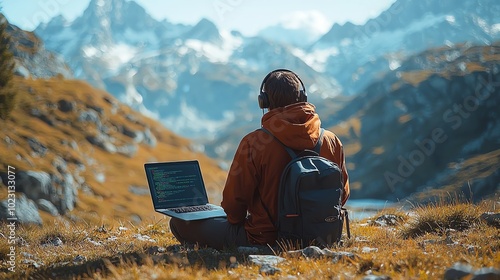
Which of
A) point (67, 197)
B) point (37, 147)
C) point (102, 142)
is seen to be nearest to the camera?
point (67, 197)

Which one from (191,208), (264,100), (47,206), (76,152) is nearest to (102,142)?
(76,152)

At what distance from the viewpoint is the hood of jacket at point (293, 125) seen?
7.64 metres

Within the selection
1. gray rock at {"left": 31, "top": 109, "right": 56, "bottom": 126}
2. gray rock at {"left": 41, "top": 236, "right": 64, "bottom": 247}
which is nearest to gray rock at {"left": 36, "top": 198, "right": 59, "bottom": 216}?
gray rock at {"left": 31, "top": 109, "right": 56, "bottom": 126}

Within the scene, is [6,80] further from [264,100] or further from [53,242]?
[264,100]

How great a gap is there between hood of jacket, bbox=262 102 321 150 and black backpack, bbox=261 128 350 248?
12 centimetres

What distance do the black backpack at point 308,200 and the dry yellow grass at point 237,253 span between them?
515 millimetres

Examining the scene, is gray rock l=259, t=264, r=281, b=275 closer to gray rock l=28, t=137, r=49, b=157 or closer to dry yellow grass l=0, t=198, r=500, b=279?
dry yellow grass l=0, t=198, r=500, b=279

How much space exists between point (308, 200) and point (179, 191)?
2.82m

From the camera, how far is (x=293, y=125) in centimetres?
757

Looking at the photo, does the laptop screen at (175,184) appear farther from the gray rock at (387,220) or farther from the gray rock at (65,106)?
the gray rock at (65,106)

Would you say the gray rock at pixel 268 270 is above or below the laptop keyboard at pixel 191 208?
below

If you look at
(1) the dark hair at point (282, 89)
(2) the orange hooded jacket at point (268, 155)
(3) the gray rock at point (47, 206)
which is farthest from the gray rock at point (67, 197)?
(1) the dark hair at point (282, 89)

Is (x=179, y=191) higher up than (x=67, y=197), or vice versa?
(x=67, y=197)

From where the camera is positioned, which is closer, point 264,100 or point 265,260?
point 265,260
